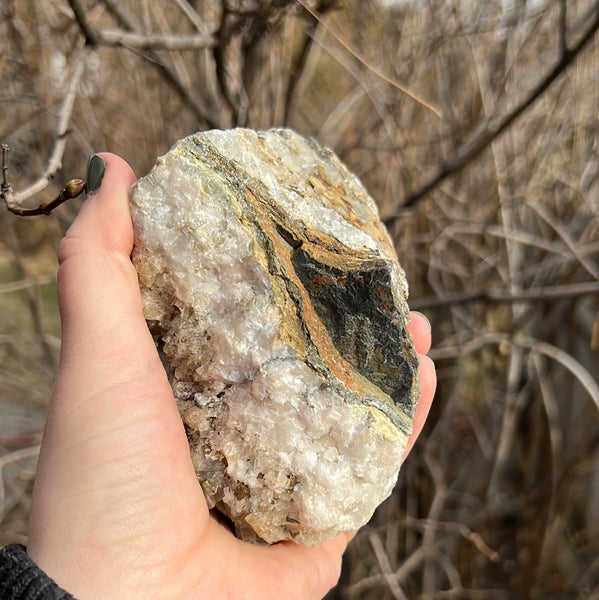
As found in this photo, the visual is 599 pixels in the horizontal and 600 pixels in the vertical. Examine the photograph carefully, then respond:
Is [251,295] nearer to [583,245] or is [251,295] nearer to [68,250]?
[68,250]

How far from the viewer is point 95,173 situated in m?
1.03

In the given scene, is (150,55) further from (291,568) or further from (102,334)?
(291,568)

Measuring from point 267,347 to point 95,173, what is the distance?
0.43m

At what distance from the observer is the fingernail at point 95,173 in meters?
1.02

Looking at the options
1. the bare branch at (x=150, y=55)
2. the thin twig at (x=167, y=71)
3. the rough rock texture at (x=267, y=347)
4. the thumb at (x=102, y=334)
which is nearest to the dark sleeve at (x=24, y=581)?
the thumb at (x=102, y=334)

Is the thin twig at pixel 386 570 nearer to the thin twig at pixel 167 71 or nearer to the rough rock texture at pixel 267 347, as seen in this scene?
the rough rock texture at pixel 267 347

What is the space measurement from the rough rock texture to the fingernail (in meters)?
0.07

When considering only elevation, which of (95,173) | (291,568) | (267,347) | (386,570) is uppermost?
(95,173)

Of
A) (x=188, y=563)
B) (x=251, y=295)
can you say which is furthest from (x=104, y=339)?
(x=188, y=563)

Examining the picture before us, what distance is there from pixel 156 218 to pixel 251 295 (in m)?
0.21

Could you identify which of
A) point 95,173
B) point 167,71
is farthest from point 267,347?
point 167,71

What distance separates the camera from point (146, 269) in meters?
1.02

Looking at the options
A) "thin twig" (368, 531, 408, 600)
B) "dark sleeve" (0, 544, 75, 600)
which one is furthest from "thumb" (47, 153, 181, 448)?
"thin twig" (368, 531, 408, 600)

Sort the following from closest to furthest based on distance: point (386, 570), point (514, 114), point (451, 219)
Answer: point (514, 114) < point (386, 570) < point (451, 219)
